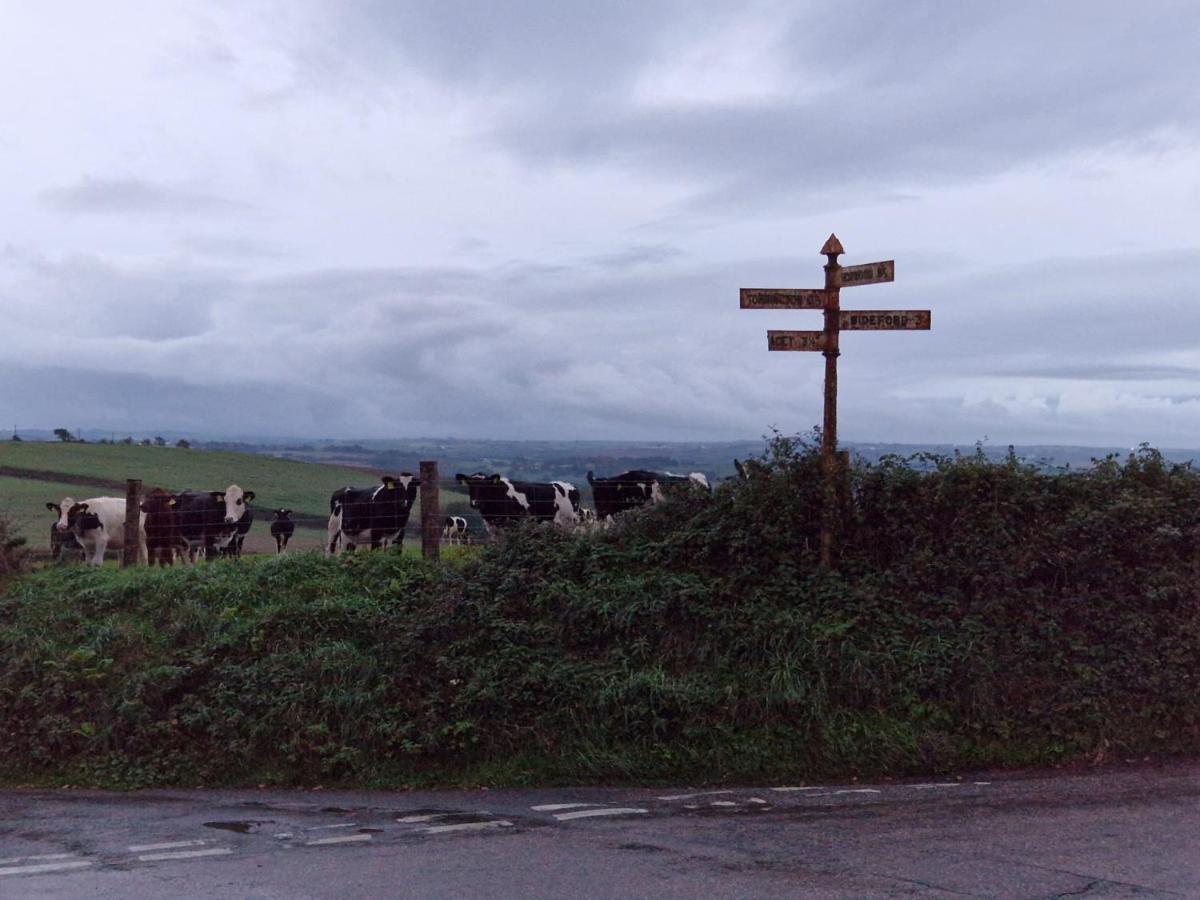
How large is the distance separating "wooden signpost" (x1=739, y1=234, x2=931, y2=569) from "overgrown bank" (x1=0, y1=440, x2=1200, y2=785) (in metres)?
0.26

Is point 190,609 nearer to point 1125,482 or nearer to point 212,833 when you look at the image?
point 212,833

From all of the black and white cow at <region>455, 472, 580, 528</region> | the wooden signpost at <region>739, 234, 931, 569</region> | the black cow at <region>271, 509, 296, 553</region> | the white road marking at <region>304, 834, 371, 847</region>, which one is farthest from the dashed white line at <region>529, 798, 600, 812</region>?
the black cow at <region>271, 509, 296, 553</region>

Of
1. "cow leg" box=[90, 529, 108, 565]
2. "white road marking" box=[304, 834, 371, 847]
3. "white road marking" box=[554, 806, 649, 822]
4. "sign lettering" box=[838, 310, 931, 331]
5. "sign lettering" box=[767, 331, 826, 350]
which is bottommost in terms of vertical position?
"white road marking" box=[304, 834, 371, 847]

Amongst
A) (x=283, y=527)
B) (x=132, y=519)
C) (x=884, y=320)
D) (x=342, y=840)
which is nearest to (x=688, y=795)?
(x=342, y=840)

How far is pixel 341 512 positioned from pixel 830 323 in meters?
12.0

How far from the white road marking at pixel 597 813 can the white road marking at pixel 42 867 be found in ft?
10.7

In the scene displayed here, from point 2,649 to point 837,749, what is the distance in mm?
8963

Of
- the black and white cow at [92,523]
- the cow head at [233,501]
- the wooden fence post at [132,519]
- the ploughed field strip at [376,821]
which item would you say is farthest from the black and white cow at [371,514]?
the ploughed field strip at [376,821]

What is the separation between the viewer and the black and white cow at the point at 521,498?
22.5 meters

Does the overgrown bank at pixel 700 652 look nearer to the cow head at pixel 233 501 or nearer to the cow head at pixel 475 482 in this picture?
the cow head at pixel 475 482

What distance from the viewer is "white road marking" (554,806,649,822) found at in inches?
355

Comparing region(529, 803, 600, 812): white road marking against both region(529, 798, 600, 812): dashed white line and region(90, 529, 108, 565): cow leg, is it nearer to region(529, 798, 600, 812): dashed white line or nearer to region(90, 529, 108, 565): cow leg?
region(529, 798, 600, 812): dashed white line

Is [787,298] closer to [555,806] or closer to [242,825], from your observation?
[555,806]

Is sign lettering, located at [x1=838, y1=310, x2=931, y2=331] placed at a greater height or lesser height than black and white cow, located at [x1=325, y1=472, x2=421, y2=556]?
greater
